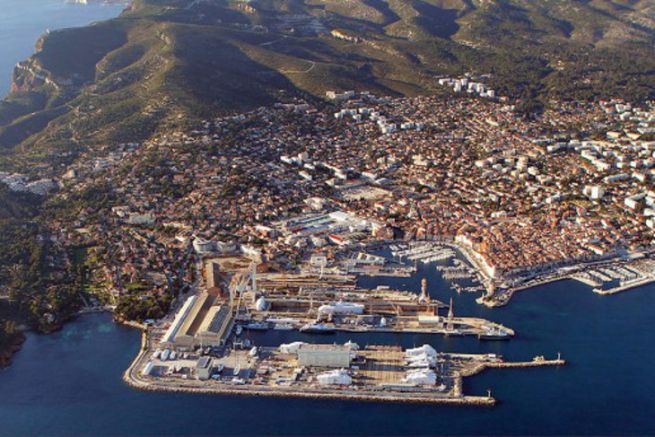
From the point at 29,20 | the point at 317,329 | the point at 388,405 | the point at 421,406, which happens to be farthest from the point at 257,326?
the point at 29,20

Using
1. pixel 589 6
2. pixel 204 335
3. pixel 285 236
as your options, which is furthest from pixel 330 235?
pixel 589 6

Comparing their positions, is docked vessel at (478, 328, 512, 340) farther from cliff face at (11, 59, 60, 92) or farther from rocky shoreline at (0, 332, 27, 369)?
cliff face at (11, 59, 60, 92)

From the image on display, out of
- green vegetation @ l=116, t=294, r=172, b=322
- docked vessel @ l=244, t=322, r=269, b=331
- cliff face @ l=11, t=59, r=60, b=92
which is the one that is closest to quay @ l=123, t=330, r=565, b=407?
docked vessel @ l=244, t=322, r=269, b=331

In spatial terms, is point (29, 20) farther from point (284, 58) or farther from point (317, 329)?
point (317, 329)

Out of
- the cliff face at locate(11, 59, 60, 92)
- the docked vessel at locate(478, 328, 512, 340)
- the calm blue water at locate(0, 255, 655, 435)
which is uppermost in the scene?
the cliff face at locate(11, 59, 60, 92)

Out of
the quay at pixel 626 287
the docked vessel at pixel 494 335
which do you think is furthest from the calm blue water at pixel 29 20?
the quay at pixel 626 287

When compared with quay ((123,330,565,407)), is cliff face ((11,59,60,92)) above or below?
above
